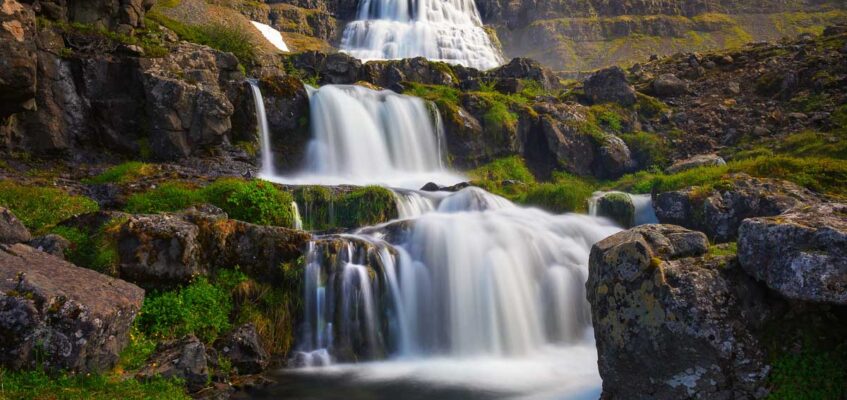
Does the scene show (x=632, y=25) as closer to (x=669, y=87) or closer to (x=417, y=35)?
(x=417, y=35)

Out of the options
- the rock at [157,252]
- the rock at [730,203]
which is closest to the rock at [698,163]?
the rock at [730,203]

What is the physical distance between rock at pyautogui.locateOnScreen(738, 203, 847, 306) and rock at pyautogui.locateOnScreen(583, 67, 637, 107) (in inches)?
918

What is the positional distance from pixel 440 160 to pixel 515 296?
41.5 ft

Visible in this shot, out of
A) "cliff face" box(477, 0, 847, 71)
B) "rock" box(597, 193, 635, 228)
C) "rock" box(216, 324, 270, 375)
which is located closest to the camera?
"rock" box(216, 324, 270, 375)

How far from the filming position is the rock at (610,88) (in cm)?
2888

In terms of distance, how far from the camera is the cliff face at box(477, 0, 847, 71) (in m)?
73.3

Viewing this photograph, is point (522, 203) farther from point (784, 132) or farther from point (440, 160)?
point (784, 132)

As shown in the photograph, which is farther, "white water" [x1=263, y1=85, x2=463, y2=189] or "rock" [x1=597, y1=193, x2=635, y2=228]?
"white water" [x1=263, y1=85, x2=463, y2=189]

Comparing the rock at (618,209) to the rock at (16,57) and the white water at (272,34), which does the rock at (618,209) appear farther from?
the white water at (272,34)

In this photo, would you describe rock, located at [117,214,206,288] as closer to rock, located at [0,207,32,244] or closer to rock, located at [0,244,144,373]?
rock, located at [0,207,32,244]

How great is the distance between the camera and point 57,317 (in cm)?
721

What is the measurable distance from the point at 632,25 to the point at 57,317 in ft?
278

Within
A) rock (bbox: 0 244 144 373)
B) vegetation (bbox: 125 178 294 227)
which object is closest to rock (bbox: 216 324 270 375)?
rock (bbox: 0 244 144 373)

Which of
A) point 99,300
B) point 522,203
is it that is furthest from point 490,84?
point 99,300
